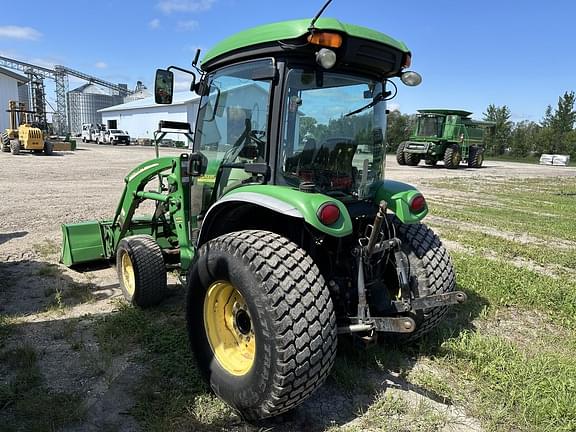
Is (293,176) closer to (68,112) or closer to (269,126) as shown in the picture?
(269,126)

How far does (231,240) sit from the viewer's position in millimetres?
2748

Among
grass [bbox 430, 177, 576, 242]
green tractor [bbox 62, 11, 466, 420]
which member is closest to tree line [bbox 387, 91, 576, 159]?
grass [bbox 430, 177, 576, 242]

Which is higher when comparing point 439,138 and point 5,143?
point 439,138

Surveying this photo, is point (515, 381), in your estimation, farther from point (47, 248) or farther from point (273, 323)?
point (47, 248)

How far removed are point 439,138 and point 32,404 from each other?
954 inches

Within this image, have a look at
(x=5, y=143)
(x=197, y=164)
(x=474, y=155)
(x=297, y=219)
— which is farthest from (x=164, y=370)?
(x=5, y=143)

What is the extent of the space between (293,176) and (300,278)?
2.61 feet

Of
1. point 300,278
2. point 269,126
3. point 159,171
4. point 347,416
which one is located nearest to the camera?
point 300,278

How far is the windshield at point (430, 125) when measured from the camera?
24.3 metres

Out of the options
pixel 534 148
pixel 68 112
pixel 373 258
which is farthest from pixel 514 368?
pixel 68 112

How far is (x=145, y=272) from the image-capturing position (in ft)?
13.5

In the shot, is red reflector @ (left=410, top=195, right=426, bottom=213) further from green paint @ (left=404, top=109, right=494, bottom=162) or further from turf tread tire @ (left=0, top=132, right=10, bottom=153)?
turf tread tire @ (left=0, top=132, right=10, bottom=153)

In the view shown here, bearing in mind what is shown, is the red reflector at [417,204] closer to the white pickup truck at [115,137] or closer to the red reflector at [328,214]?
the red reflector at [328,214]

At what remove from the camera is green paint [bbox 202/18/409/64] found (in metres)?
2.68
